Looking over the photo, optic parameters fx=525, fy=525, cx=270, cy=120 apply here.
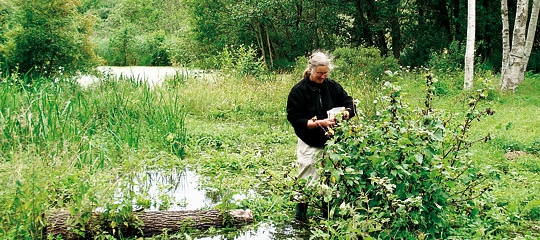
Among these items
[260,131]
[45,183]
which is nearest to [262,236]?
[45,183]

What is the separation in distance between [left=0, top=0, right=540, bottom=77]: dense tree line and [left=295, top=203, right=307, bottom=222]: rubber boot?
37.6ft

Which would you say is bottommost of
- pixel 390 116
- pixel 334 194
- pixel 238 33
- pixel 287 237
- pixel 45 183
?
pixel 287 237

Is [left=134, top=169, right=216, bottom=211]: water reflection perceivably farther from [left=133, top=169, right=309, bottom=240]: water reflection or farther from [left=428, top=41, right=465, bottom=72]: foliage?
[left=428, top=41, right=465, bottom=72]: foliage

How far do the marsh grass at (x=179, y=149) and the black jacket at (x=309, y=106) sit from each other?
1.39 feet

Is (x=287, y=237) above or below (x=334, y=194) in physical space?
below

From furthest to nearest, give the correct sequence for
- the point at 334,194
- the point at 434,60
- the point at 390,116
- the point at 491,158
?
the point at 434,60 → the point at 491,158 → the point at 334,194 → the point at 390,116

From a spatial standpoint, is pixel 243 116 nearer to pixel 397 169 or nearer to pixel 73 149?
pixel 73 149

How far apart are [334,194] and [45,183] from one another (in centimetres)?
247

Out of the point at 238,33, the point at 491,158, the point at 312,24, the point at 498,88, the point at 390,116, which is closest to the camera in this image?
the point at 390,116

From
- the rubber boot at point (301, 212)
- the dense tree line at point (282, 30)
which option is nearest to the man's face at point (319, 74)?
the rubber boot at point (301, 212)

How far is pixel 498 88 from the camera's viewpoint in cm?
1396

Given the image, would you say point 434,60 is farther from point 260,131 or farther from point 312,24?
point 260,131

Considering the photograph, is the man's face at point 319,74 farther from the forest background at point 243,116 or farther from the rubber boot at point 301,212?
the rubber boot at point 301,212

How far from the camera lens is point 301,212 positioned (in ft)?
17.3
